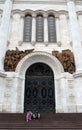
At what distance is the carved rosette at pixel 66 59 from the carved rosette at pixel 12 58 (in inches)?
87.9

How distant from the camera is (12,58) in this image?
50.5 ft

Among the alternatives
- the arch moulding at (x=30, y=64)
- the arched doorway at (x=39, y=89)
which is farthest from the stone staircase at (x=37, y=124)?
the arched doorway at (x=39, y=89)

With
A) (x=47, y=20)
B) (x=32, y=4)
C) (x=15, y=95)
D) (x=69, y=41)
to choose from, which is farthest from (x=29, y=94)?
(x=32, y=4)

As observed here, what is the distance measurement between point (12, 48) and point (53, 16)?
207 inches

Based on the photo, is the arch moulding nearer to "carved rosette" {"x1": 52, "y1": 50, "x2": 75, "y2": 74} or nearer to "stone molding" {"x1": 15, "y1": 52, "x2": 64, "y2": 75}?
"stone molding" {"x1": 15, "y1": 52, "x2": 64, "y2": 75}

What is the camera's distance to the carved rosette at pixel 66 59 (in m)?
15.2

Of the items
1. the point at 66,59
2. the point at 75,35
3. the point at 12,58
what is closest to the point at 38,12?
the point at 75,35

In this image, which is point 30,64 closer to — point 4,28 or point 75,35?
point 4,28

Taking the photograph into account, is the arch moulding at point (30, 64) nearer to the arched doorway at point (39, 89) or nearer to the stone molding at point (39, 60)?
the stone molding at point (39, 60)

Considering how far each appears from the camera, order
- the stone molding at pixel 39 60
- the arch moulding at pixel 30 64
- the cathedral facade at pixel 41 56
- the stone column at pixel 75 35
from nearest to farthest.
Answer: the cathedral facade at pixel 41 56
the arch moulding at pixel 30 64
the stone column at pixel 75 35
the stone molding at pixel 39 60

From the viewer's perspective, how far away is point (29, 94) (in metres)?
15.4

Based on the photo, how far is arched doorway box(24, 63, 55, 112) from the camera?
49.4 feet

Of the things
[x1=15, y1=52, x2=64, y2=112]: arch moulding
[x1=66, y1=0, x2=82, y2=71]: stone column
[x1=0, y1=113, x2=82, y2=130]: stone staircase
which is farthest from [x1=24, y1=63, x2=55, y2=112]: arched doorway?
[x1=0, y1=113, x2=82, y2=130]: stone staircase

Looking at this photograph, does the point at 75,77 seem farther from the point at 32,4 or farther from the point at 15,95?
the point at 32,4
